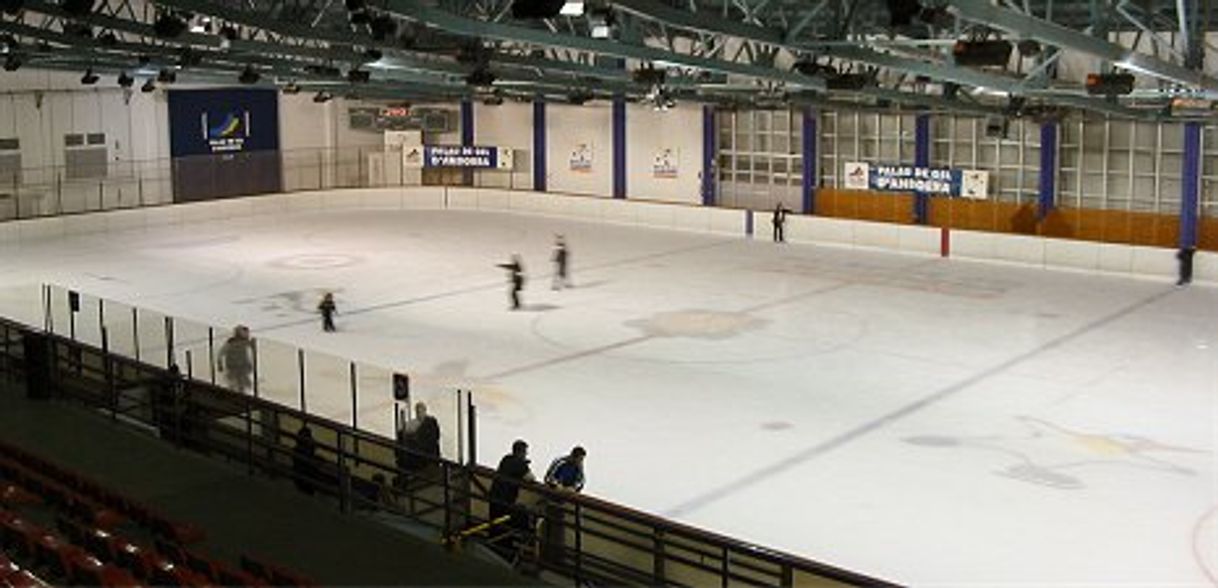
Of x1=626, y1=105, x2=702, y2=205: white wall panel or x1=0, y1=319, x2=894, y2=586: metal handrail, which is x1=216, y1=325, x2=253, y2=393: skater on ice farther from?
x1=626, y1=105, x2=702, y2=205: white wall panel

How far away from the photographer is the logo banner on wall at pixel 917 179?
126 feet

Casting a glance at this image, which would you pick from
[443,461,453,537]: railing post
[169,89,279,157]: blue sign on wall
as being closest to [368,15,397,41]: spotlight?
[443,461,453,537]: railing post

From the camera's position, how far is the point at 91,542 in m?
11.1

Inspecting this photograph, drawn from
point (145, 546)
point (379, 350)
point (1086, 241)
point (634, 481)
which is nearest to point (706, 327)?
point (379, 350)

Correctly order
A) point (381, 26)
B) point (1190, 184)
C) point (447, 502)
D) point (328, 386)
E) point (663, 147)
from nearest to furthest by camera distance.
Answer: point (447, 502), point (328, 386), point (381, 26), point (1190, 184), point (663, 147)

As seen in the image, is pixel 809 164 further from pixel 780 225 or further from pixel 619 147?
pixel 619 147

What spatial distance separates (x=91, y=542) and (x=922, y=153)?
32.1 meters

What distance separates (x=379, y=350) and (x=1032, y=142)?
21286mm

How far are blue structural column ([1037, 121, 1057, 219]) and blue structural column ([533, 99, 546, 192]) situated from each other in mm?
19211

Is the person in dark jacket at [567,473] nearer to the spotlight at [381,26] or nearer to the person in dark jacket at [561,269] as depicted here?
the spotlight at [381,26]

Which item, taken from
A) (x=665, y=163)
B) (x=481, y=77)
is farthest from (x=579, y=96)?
(x=481, y=77)

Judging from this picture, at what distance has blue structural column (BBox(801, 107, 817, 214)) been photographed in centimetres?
4184

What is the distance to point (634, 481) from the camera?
1705cm

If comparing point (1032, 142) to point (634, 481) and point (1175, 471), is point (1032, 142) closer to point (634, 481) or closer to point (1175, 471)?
point (1175, 471)
